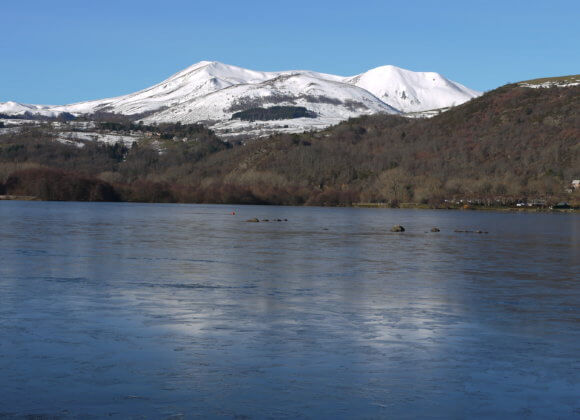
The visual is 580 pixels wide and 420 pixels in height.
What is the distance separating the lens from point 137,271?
32.0 m

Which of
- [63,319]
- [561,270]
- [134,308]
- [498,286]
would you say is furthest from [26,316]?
[561,270]

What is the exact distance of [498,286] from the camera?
1142 inches

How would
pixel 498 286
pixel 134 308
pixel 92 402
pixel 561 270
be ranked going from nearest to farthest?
pixel 92 402 < pixel 134 308 < pixel 498 286 < pixel 561 270

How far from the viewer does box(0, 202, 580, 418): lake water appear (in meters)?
13.0

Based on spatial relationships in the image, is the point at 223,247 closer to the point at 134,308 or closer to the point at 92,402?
the point at 134,308

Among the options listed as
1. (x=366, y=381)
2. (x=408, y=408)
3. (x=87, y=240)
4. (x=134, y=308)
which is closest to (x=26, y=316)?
(x=134, y=308)

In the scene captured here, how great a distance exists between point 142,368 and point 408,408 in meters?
5.48

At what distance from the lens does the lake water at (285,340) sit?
1296cm

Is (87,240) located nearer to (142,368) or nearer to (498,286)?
(498,286)

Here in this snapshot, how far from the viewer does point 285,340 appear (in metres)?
17.8

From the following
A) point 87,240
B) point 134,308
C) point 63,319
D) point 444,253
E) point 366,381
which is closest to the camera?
point 366,381

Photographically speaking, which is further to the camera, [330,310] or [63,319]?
[330,310]

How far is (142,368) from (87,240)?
36.5 metres

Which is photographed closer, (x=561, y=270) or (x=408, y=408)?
(x=408, y=408)
